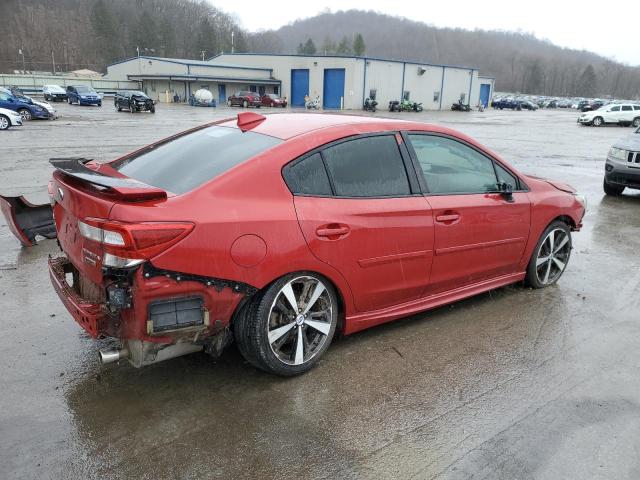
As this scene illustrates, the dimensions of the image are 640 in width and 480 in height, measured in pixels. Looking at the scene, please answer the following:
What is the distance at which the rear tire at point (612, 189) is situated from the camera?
1055cm

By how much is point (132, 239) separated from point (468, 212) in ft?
8.37

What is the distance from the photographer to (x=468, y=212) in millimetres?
4082

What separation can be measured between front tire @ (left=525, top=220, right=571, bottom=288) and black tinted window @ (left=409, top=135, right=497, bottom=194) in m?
0.98

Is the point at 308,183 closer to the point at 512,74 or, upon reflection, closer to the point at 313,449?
the point at 313,449

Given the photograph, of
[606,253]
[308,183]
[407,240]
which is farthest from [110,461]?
[606,253]

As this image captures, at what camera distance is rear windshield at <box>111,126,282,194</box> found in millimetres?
3219

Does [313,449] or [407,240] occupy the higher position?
[407,240]

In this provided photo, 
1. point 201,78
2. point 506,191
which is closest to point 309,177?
point 506,191

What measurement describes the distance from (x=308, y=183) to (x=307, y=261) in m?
0.51

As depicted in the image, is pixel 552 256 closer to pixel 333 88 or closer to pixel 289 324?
pixel 289 324

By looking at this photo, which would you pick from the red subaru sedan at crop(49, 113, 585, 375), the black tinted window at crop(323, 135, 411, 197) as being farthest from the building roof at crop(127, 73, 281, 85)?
the black tinted window at crop(323, 135, 411, 197)

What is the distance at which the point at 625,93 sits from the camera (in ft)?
547

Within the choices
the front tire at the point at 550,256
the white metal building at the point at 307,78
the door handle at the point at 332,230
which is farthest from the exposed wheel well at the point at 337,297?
the white metal building at the point at 307,78

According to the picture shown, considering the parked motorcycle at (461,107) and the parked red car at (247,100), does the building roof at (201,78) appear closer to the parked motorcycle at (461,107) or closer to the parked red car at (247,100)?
the parked red car at (247,100)
